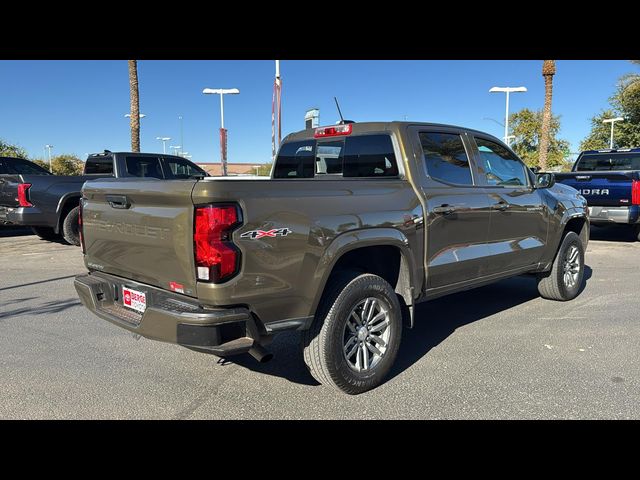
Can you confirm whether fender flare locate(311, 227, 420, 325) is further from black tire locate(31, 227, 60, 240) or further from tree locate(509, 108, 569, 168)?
tree locate(509, 108, 569, 168)

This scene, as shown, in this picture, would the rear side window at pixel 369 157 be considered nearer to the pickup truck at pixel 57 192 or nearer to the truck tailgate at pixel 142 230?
the truck tailgate at pixel 142 230

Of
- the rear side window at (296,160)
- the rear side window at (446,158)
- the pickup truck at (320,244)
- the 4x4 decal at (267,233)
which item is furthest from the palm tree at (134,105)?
the 4x4 decal at (267,233)

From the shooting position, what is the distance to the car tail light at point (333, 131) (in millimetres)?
4504

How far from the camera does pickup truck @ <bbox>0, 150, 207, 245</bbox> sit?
9.59 m

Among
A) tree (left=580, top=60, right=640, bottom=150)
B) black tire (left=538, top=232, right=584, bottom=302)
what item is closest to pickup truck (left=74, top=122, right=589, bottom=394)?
black tire (left=538, top=232, right=584, bottom=302)

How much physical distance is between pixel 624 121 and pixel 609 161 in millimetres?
24376

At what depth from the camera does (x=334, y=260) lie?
10.6ft

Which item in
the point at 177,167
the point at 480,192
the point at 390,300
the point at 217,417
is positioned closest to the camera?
the point at 217,417

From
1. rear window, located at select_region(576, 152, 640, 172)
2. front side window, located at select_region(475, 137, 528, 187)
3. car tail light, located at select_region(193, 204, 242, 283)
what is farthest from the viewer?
rear window, located at select_region(576, 152, 640, 172)

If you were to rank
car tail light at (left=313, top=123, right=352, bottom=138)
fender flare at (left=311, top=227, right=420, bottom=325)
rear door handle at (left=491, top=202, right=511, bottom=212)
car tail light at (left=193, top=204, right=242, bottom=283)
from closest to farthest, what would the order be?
1. car tail light at (left=193, top=204, right=242, bottom=283)
2. fender flare at (left=311, top=227, right=420, bottom=325)
3. car tail light at (left=313, top=123, right=352, bottom=138)
4. rear door handle at (left=491, top=202, right=511, bottom=212)

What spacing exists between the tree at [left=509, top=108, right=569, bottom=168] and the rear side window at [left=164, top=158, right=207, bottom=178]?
3142cm
